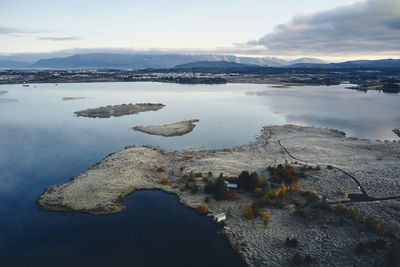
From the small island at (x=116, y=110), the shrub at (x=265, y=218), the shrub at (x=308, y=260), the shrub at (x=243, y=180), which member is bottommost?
the shrub at (x=308, y=260)

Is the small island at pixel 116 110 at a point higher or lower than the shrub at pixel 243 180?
higher

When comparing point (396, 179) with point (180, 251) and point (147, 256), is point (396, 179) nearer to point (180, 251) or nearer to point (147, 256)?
point (180, 251)

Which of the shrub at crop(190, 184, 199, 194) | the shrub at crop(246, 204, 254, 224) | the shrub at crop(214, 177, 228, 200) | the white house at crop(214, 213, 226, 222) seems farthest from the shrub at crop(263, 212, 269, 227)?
the shrub at crop(190, 184, 199, 194)

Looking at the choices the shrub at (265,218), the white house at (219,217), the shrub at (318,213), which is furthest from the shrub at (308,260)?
the white house at (219,217)

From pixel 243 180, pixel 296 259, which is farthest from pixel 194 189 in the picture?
pixel 296 259

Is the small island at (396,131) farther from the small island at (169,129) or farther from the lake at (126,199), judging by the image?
the small island at (169,129)

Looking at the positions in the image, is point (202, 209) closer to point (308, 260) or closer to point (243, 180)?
point (243, 180)
